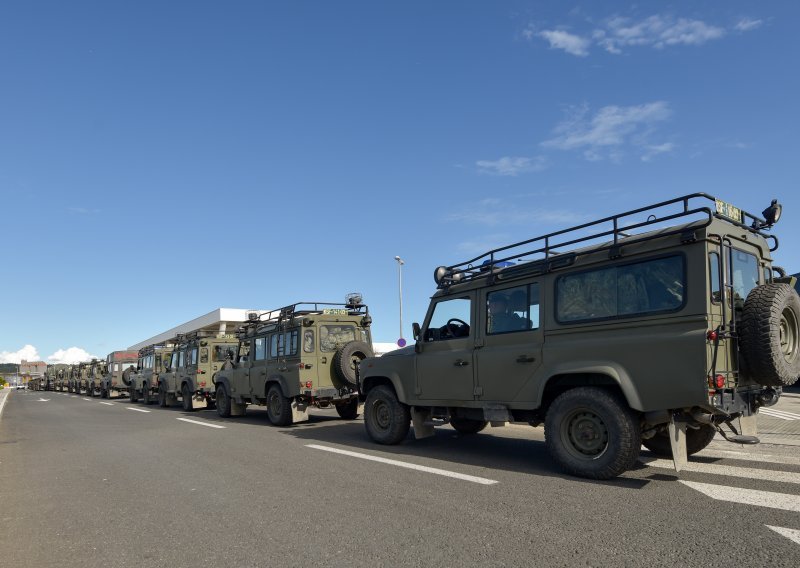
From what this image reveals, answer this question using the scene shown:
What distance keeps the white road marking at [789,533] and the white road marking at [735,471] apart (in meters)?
1.39

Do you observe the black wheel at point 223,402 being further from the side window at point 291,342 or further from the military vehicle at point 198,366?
the side window at point 291,342

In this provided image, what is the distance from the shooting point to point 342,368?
1228 cm

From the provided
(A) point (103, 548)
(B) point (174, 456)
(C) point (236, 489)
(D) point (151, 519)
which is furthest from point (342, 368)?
(A) point (103, 548)

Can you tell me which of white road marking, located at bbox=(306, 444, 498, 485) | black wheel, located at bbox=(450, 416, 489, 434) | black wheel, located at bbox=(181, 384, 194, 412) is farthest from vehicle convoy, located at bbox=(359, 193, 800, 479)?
black wheel, located at bbox=(181, 384, 194, 412)

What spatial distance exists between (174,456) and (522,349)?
5.97 m

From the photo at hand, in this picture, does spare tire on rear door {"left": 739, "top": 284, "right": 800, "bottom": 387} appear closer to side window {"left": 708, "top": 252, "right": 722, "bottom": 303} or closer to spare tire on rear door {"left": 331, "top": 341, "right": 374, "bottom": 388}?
side window {"left": 708, "top": 252, "right": 722, "bottom": 303}

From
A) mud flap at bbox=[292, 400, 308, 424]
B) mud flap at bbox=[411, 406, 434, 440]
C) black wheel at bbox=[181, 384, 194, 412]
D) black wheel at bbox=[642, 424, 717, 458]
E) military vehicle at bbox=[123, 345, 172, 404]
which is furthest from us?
military vehicle at bbox=[123, 345, 172, 404]

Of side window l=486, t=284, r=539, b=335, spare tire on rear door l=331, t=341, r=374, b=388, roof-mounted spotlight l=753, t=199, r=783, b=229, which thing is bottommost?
spare tire on rear door l=331, t=341, r=374, b=388

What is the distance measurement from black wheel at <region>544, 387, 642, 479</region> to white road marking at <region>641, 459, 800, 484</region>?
639 millimetres

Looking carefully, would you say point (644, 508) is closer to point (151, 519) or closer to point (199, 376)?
point (151, 519)

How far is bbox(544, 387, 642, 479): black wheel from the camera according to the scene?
5965mm

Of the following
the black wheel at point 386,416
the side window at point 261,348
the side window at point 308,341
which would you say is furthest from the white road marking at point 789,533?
the side window at point 261,348

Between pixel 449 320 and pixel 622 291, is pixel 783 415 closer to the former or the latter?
pixel 449 320

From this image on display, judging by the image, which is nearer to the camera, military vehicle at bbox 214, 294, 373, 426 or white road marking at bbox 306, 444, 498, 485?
white road marking at bbox 306, 444, 498, 485
